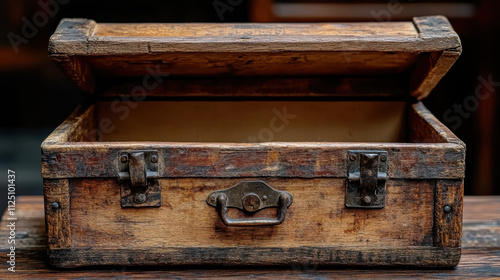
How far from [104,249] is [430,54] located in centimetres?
99

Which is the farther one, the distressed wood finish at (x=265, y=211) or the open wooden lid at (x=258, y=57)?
the open wooden lid at (x=258, y=57)

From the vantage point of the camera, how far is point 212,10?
2.96 meters

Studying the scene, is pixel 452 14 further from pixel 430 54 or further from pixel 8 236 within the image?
pixel 8 236

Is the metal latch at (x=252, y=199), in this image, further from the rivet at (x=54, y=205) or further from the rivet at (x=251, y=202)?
the rivet at (x=54, y=205)

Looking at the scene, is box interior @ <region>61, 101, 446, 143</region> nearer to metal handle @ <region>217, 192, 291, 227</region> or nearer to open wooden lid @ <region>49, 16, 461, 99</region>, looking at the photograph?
open wooden lid @ <region>49, 16, 461, 99</region>

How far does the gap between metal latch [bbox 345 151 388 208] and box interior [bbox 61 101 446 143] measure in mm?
591

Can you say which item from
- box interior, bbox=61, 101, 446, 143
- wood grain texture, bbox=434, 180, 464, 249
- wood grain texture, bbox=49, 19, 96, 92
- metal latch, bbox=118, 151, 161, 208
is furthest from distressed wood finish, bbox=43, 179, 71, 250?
wood grain texture, bbox=434, 180, 464, 249

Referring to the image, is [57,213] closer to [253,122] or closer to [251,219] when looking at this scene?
[251,219]

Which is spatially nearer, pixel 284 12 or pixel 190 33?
pixel 190 33

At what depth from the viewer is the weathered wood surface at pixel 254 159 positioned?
1311 mm

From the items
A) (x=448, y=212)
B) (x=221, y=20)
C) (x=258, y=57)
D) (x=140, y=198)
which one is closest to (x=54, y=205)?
(x=140, y=198)

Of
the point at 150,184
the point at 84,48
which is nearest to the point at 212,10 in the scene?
the point at 84,48

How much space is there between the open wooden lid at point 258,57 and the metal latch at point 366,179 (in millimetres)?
293

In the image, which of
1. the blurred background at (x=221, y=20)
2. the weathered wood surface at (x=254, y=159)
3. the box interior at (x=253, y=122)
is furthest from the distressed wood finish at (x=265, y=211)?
the blurred background at (x=221, y=20)
